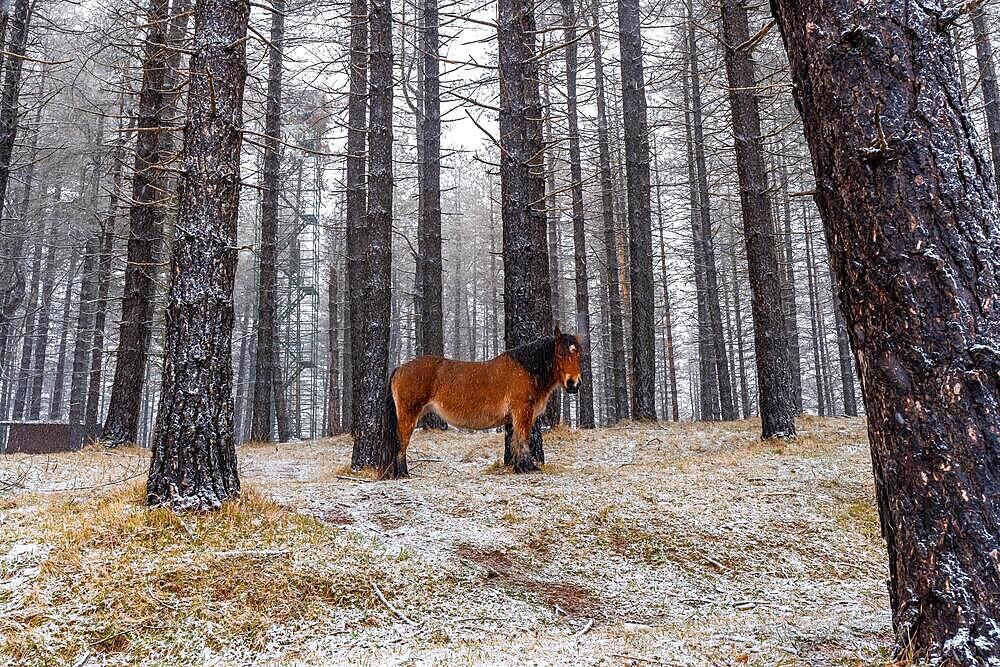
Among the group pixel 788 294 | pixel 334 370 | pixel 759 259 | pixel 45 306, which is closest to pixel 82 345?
pixel 45 306

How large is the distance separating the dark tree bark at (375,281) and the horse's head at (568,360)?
2.71 m

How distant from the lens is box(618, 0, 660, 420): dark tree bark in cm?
1524

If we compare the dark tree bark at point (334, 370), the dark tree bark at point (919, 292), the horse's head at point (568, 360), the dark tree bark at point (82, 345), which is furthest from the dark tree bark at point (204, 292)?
the dark tree bark at point (82, 345)

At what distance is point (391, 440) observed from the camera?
7.86 m

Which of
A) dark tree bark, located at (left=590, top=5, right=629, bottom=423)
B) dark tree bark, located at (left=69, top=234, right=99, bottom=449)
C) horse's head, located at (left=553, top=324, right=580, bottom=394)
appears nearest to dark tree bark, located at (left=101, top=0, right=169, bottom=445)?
horse's head, located at (left=553, top=324, right=580, bottom=394)

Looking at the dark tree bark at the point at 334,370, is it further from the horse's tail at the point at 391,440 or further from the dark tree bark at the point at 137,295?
the horse's tail at the point at 391,440

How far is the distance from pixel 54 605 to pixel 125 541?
0.85m

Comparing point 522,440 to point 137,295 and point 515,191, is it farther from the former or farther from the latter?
point 137,295

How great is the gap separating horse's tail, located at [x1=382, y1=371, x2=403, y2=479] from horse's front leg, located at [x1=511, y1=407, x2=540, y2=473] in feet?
4.92

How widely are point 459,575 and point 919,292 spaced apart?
3.34 meters

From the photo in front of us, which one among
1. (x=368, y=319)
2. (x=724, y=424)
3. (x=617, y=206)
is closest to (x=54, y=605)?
(x=368, y=319)

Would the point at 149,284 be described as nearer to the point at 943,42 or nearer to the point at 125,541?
the point at 125,541

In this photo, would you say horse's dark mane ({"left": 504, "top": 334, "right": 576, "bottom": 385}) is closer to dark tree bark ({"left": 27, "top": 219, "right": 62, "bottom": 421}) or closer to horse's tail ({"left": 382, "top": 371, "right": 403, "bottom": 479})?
horse's tail ({"left": 382, "top": 371, "right": 403, "bottom": 479})

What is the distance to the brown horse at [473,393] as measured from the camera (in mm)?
7824
